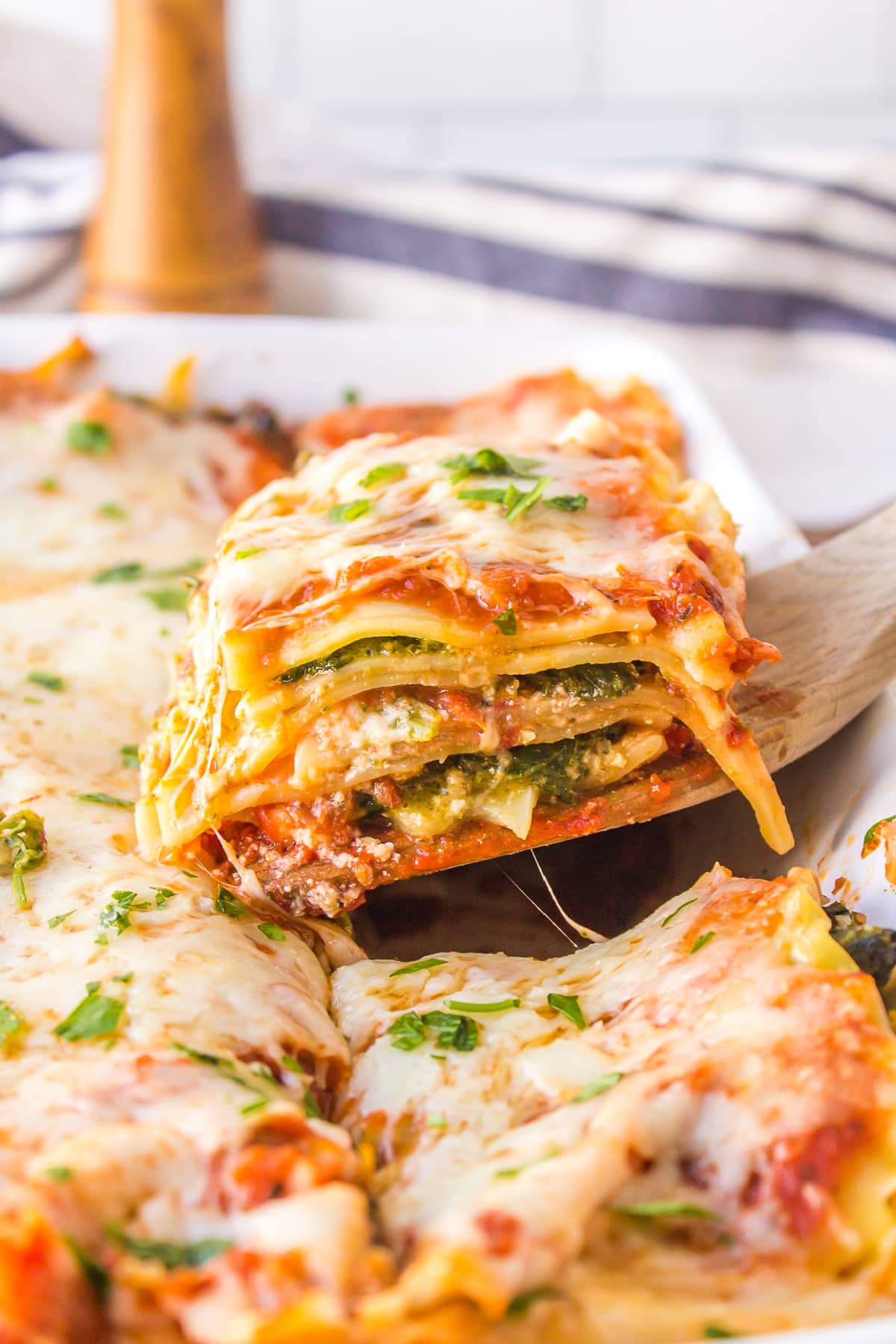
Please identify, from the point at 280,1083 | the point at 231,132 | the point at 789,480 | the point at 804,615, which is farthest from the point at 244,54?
the point at 280,1083

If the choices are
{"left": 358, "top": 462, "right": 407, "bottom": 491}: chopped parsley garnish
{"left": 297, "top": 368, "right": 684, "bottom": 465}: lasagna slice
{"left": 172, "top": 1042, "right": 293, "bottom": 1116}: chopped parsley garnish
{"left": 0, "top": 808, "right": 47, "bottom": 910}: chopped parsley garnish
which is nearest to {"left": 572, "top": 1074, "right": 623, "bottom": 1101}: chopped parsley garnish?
{"left": 172, "top": 1042, "right": 293, "bottom": 1116}: chopped parsley garnish

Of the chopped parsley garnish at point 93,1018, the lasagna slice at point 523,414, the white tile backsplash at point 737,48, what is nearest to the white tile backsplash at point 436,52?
the white tile backsplash at point 737,48

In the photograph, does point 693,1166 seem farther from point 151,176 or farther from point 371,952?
point 151,176

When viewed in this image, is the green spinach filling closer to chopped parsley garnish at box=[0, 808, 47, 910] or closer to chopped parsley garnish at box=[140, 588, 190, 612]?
chopped parsley garnish at box=[0, 808, 47, 910]

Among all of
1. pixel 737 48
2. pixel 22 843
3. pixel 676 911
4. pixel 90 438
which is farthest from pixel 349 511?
pixel 737 48

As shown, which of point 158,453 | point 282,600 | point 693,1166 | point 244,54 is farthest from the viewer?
point 244,54

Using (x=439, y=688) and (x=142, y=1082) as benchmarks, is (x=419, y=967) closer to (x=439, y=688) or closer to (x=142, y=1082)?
(x=439, y=688)
